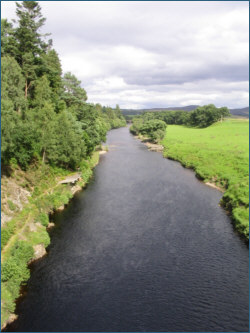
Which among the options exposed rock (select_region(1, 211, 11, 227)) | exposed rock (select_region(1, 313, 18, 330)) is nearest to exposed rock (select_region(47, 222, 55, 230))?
exposed rock (select_region(1, 211, 11, 227))

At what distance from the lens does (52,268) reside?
116ft

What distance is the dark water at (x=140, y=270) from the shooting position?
27750mm

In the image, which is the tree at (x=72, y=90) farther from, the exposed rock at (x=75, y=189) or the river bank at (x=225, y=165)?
the river bank at (x=225, y=165)

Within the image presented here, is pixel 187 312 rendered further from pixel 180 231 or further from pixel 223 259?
pixel 180 231

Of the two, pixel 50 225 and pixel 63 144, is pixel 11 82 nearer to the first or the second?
pixel 63 144

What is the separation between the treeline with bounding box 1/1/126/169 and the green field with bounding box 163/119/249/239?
36.7 m

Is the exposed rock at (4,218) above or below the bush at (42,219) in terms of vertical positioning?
above

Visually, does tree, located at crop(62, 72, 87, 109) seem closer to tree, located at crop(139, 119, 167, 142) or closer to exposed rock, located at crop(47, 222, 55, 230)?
exposed rock, located at crop(47, 222, 55, 230)

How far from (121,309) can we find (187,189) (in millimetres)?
44252

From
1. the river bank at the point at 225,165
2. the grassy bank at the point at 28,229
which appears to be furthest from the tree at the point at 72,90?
the river bank at the point at 225,165

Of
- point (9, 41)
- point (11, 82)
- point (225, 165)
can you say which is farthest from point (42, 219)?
point (225, 165)

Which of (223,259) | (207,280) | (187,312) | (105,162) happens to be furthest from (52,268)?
(105,162)

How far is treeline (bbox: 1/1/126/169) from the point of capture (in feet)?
147

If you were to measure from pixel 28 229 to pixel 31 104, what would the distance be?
32.4m
